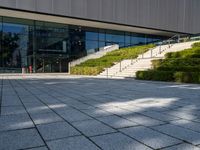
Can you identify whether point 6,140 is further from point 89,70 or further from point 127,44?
point 127,44

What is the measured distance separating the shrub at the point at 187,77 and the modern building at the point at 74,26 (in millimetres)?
19608

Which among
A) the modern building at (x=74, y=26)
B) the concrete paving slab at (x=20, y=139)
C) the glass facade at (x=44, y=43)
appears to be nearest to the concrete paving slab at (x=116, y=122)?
the concrete paving slab at (x=20, y=139)

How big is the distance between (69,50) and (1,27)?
375 inches

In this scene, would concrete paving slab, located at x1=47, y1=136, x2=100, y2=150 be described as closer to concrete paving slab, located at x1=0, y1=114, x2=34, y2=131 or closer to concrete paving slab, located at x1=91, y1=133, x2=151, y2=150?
concrete paving slab, located at x1=91, y1=133, x2=151, y2=150

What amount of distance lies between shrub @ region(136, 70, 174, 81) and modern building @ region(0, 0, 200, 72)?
16.7 m

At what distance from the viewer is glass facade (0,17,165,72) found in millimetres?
28938

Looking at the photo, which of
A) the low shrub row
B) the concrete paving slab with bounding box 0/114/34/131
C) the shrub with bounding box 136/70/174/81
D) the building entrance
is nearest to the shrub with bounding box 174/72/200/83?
the low shrub row

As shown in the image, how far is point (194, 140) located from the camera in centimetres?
364

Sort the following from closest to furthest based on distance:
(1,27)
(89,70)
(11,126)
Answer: (11,126) → (89,70) → (1,27)

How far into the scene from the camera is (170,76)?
1446 centimetres

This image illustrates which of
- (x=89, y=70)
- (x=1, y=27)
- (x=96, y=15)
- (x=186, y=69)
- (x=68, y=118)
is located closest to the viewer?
(x=68, y=118)

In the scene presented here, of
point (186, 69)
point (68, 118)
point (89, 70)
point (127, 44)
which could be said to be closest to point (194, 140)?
point (68, 118)

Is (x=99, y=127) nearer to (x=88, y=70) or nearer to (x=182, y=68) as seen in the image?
(x=182, y=68)

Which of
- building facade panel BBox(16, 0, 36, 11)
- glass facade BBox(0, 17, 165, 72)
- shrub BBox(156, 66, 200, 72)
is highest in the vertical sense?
building facade panel BBox(16, 0, 36, 11)
